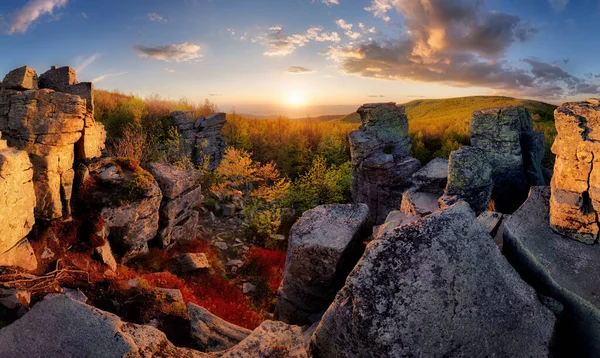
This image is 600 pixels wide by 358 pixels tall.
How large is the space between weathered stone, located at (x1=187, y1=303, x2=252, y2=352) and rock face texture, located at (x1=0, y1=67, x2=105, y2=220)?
601cm

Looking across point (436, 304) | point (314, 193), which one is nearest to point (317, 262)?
point (436, 304)

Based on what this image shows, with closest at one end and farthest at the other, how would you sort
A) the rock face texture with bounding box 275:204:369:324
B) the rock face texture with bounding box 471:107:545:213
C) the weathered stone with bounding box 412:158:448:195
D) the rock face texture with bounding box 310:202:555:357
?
the rock face texture with bounding box 310:202:555:357
the rock face texture with bounding box 275:204:369:324
the rock face texture with bounding box 471:107:545:213
the weathered stone with bounding box 412:158:448:195

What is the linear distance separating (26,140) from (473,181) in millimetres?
12072

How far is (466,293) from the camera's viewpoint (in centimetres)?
371

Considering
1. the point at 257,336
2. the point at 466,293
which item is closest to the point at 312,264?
the point at 257,336

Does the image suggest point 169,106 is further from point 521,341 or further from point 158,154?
point 521,341

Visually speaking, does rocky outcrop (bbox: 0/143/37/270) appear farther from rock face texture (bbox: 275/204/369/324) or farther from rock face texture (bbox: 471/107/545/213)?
rock face texture (bbox: 471/107/545/213)

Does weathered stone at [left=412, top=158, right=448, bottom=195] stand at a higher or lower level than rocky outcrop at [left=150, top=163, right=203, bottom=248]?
higher

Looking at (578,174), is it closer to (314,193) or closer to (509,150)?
(509,150)

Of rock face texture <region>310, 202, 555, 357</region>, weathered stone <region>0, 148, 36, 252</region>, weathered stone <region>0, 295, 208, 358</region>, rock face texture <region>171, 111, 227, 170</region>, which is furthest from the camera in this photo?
rock face texture <region>171, 111, 227, 170</region>

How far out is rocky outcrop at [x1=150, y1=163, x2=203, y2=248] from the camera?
13.9 m

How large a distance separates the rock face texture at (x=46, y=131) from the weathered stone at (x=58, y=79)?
4.80ft

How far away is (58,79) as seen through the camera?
12.9 meters

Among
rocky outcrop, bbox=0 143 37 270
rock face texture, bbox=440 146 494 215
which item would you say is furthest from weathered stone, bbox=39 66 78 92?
rock face texture, bbox=440 146 494 215
